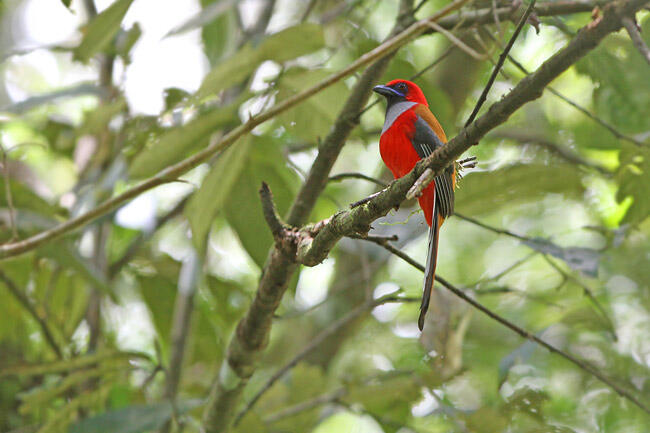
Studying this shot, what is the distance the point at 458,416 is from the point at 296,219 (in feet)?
2.83

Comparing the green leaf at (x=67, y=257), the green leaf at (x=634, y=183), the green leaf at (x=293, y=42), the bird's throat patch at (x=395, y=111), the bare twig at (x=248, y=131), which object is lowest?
the bird's throat patch at (x=395, y=111)

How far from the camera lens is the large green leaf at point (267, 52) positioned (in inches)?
65.9

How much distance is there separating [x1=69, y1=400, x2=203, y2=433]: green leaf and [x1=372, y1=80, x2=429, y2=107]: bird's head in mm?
1281

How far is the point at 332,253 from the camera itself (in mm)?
3256

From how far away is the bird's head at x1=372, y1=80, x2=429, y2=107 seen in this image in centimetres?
140

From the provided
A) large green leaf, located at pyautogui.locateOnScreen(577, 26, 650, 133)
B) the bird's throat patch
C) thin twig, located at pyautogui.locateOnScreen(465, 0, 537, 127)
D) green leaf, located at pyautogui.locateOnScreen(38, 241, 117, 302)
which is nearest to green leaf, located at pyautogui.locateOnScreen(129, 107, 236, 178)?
green leaf, located at pyautogui.locateOnScreen(38, 241, 117, 302)

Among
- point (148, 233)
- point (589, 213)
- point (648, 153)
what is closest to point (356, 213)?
point (648, 153)

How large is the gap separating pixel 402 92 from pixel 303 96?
0.75 feet

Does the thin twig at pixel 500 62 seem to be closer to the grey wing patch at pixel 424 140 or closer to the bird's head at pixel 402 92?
the grey wing patch at pixel 424 140

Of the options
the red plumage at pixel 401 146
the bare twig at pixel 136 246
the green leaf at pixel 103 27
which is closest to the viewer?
the red plumage at pixel 401 146

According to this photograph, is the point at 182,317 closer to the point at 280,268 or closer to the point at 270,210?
the point at 280,268

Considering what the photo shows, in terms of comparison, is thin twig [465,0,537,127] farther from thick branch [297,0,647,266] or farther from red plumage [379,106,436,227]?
red plumage [379,106,436,227]

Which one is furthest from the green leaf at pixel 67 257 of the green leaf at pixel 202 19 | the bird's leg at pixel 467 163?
the bird's leg at pixel 467 163

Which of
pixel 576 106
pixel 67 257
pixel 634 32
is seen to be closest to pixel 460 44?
pixel 576 106
